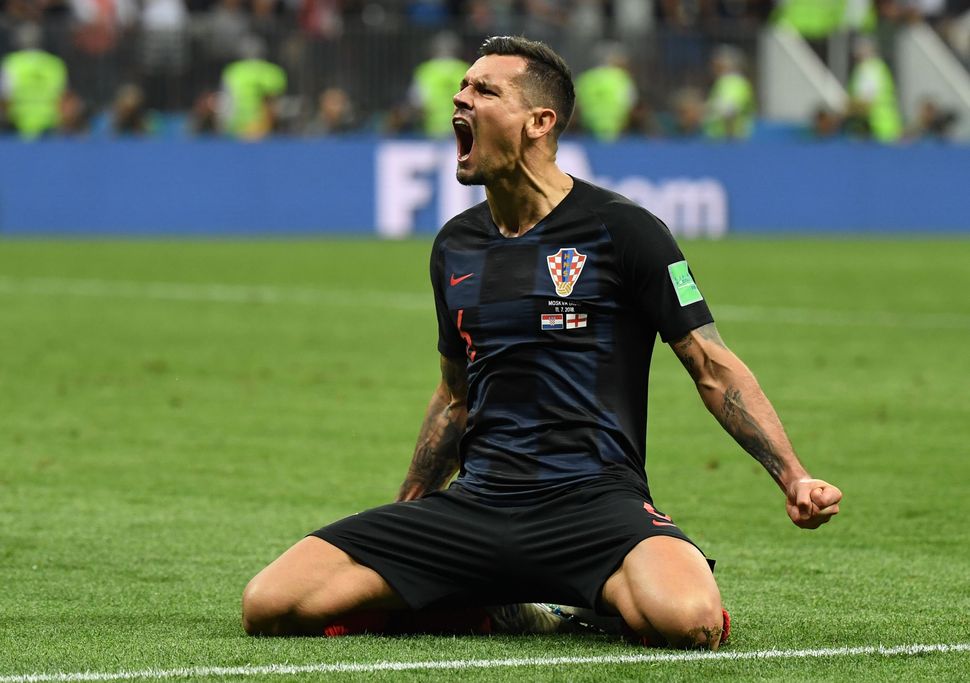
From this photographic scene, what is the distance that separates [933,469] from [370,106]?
65.4ft

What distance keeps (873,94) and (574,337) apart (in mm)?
25698

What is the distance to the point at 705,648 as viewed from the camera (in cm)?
515

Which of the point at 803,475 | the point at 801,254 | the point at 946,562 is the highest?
the point at 803,475

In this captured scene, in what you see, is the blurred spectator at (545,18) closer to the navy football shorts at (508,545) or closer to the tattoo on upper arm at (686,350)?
the tattoo on upper arm at (686,350)

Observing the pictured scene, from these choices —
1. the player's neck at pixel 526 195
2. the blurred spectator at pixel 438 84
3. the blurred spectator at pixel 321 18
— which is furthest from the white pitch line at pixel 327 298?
the player's neck at pixel 526 195

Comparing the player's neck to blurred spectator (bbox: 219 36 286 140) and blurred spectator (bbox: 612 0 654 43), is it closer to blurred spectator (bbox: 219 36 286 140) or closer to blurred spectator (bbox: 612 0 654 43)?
blurred spectator (bbox: 219 36 286 140)

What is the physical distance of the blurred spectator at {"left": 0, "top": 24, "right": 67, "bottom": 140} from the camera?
25.5 metres

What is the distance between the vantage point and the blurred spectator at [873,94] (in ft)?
97.2

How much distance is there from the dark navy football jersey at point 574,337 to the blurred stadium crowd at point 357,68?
2016 centimetres

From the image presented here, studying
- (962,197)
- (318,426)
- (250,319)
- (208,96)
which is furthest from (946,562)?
(962,197)

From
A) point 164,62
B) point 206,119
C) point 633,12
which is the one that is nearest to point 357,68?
point 164,62

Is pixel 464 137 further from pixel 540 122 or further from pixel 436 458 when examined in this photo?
pixel 436 458

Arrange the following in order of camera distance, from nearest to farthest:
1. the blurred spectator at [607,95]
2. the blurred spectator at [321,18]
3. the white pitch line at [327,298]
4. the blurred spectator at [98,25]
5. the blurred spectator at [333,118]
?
the white pitch line at [327,298] → the blurred spectator at [98,25] → the blurred spectator at [333,118] → the blurred spectator at [321,18] → the blurred spectator at [607,95]

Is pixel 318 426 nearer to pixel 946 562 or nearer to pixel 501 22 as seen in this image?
pixel 946 562
